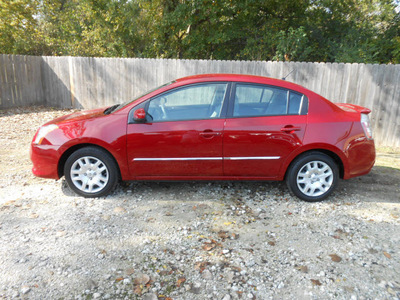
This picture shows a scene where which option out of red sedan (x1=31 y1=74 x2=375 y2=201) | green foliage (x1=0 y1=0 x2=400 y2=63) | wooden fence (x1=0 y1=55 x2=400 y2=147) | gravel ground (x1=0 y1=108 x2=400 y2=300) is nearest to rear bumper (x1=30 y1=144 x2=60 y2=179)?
red sedan (x1=31 y1=74 x2=375 y2=201)

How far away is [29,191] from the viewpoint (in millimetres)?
4586

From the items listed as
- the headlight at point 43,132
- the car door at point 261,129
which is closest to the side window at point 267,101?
the car door at point 261,129

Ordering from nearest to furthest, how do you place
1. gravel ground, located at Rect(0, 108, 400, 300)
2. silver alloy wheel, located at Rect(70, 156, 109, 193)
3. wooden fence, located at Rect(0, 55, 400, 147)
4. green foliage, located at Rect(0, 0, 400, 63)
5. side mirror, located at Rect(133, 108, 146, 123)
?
gravel ground, located at Rect(0, 108, 400, 300) → side mirror, located at Rect(133, 108, 146, 123) → silver alloy wheel, located at Rect(70, 156, 109, 193) → wooden fence, located at Rect(0, 55, 400, 147) → green foliage, located at Rect(0, 0, 400, 63)

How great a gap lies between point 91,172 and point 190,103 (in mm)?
1641

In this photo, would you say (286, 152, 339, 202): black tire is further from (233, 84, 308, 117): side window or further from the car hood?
the car hood

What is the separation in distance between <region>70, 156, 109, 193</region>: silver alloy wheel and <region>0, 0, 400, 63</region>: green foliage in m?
9.00

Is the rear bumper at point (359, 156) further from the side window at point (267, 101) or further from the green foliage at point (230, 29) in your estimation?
the green foliage at point (230, 29)

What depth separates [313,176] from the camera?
4.38m

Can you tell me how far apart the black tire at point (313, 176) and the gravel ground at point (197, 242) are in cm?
16

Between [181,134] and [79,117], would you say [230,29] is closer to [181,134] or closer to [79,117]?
[79,117]

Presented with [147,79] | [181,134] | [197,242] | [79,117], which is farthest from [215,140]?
[147,79]

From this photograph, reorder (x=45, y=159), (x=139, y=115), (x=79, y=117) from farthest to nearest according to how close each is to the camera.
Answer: (x=79, y=117), (x=45, y=159), (x=139, y=115)

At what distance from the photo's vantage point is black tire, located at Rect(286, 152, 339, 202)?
14.1ft

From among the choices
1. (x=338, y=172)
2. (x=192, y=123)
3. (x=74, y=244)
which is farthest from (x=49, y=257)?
(x=338, y=172)
